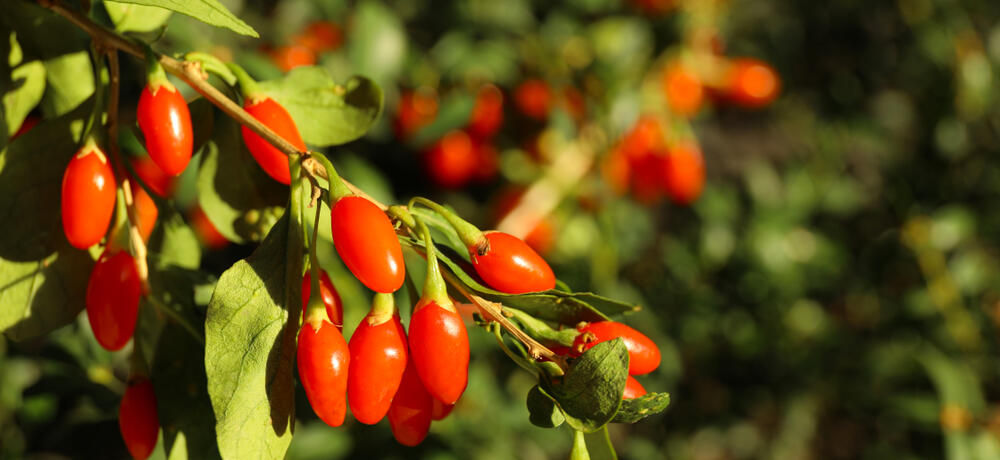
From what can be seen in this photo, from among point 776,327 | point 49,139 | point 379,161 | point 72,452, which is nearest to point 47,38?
point 49,139

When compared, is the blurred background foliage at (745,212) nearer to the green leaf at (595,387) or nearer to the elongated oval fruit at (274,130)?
the elongated oval fruit at (274,130)

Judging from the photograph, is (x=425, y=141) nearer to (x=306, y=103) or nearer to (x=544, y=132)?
(x=544, y=132)

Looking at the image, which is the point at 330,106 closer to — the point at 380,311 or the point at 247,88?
the point at 247,88

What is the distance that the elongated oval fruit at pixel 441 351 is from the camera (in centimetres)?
67

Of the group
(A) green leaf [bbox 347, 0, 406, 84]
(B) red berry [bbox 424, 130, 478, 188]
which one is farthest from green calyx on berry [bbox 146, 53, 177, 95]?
(B) red berry [bbox 424, 130, 478, 188]

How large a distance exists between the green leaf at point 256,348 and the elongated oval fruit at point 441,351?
0.13m

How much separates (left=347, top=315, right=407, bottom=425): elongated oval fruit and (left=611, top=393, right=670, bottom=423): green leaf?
20cm

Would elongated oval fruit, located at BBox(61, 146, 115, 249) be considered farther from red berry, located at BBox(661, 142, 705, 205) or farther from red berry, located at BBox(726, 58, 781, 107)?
red berry, located at BBox(726, 58, 781, 107)

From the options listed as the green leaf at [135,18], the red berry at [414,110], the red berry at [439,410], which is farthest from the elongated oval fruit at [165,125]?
the red berry at [414,110]

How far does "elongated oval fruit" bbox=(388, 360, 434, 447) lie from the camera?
738mm

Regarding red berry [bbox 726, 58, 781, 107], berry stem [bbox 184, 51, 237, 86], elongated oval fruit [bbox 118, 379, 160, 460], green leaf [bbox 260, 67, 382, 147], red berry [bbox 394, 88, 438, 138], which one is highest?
berry stem [bbox 184, 51, 237, 86]

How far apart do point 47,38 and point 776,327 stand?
2185mm

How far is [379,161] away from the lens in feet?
7.06

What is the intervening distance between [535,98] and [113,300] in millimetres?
1485
